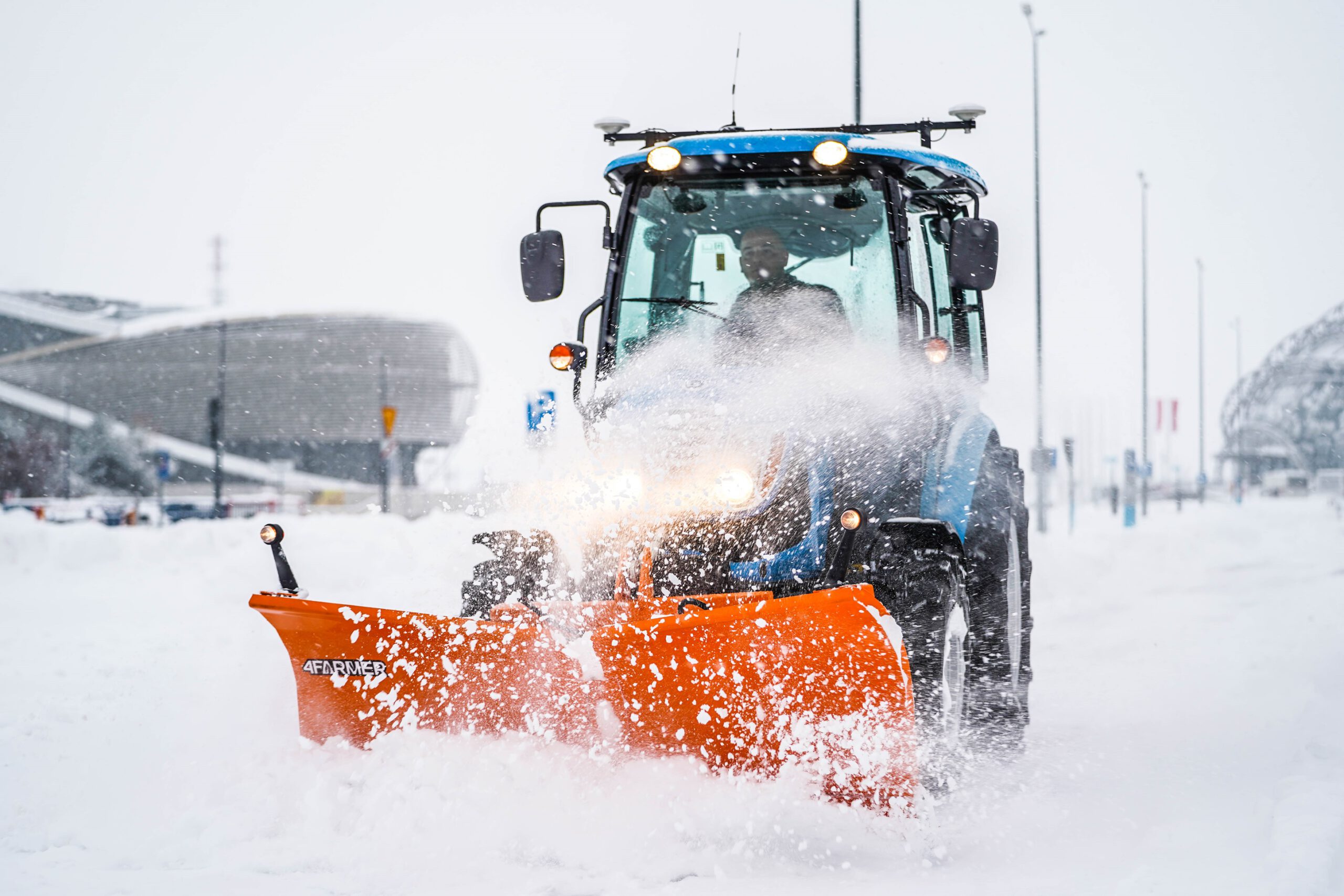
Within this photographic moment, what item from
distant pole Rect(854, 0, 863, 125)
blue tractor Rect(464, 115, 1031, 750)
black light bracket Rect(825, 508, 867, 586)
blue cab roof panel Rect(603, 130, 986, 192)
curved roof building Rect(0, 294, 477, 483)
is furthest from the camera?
curved roof building Rect(0, 294, 477, 483)

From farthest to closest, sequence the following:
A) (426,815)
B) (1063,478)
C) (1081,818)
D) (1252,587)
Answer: (1063,478), (1252,587), (1081,818), (426,815)

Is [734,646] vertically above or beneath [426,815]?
above

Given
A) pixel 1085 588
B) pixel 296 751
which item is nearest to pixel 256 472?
pixel 1085 588

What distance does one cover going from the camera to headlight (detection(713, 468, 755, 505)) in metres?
3.77

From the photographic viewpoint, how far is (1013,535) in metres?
4.82

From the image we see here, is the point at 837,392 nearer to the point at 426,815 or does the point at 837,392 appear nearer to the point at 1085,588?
the point at 426,815

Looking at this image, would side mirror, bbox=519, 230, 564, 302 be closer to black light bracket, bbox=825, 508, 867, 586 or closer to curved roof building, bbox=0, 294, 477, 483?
black light bracket, bbox=825, 508, 867, 586

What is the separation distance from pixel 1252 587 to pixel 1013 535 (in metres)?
8.23

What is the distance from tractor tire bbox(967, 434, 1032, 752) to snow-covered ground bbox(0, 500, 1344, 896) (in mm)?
187

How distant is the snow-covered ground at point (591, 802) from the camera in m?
3.12

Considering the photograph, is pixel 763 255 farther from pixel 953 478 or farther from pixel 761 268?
pixel 953 478

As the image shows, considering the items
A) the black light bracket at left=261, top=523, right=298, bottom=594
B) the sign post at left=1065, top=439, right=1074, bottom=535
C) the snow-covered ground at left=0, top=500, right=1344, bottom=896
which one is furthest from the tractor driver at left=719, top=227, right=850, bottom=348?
the sign post at left=1065, top=439, right=1074, bottom=535

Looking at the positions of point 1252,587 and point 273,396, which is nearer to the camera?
point 1252,587

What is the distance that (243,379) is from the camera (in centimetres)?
7544
